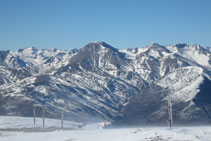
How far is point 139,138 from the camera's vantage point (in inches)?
1665

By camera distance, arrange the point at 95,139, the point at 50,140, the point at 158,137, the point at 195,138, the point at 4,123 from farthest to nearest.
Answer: the point at 4,123 < the point at 50,140 < the point at 95,139 < the point at 158,137 < the point at 195,138

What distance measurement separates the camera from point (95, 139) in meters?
48.2

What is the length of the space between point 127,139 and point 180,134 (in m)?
6.94

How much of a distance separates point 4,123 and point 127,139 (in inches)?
3245

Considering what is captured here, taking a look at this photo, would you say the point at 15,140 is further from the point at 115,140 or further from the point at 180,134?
the point at 180,134

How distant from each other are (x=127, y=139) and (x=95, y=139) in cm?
623

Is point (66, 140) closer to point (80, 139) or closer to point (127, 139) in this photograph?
point (80, 139)

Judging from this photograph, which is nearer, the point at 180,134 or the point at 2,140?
the point at 180,134

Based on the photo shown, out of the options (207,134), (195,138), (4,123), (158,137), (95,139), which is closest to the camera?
(195,138)

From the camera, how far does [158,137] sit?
40.6 metres

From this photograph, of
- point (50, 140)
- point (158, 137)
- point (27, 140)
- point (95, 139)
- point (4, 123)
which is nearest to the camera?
point (158, 137)

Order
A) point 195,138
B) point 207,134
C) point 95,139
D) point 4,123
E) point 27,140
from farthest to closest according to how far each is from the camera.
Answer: point 4,123, point 27,140, point 95,139, point 207,134, point 195,138

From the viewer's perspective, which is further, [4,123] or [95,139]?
[4,123]

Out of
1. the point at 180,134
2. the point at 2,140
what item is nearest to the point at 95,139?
the point at 180,134
